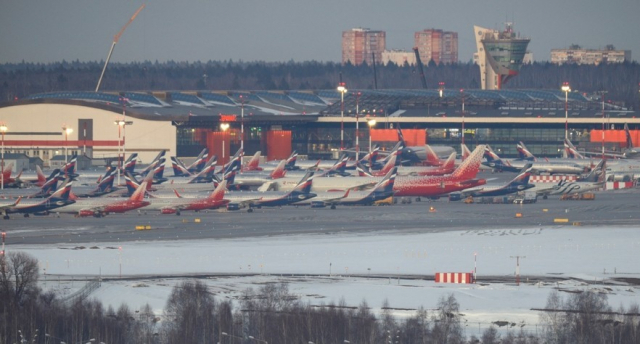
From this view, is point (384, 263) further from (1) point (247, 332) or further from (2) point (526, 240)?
(1) point (247, 332)

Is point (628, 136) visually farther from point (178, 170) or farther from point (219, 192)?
point (219, 192)

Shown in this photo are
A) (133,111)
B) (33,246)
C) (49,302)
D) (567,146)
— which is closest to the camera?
(49,302)

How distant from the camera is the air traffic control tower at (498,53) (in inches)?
6978

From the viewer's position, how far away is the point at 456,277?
5197 centimetres

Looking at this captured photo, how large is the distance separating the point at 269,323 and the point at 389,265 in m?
17.0

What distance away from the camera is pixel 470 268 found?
56.3m

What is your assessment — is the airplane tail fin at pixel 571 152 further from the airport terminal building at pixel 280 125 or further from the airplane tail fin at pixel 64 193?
the airplane tail fin at pixel 64 193

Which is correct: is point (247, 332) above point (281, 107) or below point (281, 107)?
below

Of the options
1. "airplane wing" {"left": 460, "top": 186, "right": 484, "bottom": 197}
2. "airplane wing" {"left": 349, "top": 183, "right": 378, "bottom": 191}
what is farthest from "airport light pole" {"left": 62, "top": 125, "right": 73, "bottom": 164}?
"airplane wing" {"left": 460, "top": 186, "right": 484, "bottom": 197}

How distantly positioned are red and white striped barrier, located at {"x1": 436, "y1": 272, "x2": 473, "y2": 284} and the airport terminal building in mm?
77649

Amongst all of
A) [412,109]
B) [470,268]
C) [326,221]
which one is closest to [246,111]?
[412,109]

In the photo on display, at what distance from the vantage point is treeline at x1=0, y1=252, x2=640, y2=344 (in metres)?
39.8

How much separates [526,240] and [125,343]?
1220 inches

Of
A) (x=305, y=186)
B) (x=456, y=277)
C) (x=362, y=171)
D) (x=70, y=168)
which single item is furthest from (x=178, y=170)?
(x=456, y=277)
